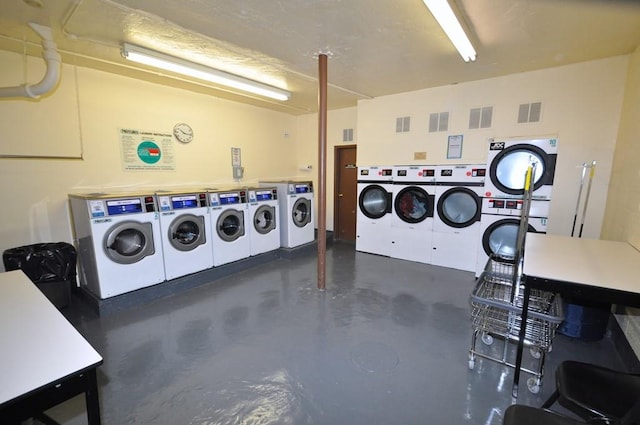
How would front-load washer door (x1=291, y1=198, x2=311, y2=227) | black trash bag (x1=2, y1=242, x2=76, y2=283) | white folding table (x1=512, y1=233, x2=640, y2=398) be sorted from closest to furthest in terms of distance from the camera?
white folding table (x1=512, y1=233, x2=640, y2=398)
black trash bag (x1=2, y1=242, x2=76, y2=283)
front-load washer door (x1=291, y1=198, x2=311, y2=227)

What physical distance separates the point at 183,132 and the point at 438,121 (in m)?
4.12

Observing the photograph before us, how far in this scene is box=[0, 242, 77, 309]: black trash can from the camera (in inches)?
114

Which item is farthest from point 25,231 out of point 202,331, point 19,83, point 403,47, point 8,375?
point 403,47

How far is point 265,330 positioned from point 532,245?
2.49m

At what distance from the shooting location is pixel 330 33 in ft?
9.11

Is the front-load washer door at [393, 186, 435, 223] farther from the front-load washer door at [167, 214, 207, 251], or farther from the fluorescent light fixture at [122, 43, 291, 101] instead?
the front-load washer door at [167, 214, 207, 251]

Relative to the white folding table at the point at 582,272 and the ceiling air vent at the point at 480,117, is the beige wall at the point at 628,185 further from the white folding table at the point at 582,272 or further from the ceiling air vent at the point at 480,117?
the ceiling air vent at the point at 480,117

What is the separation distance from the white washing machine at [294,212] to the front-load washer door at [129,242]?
Answer: 214 cm

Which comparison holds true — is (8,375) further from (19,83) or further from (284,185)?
(284,185)

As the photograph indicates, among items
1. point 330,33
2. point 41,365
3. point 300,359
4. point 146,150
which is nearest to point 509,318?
point 300,359

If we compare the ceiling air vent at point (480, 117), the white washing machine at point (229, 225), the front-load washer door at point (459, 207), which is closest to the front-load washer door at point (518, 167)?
the front-load washer door at point (459, 207)

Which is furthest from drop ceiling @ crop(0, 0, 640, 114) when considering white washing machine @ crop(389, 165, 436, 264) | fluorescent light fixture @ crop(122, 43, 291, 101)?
white washing machine @ crop(389, 165, 436, 264)

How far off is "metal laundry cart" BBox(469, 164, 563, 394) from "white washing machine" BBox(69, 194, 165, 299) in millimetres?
3399

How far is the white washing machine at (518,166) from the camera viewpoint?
11.0ft
